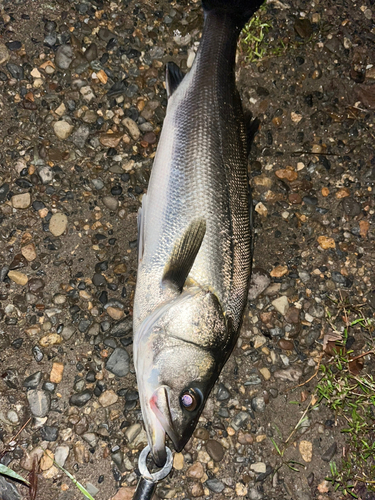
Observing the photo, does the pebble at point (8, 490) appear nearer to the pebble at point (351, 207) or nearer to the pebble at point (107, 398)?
the pebble at point (107, 398)

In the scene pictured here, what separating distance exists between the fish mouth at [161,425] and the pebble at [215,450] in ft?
1.94

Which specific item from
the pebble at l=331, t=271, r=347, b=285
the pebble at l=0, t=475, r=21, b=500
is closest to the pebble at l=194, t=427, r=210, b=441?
the pebble at l=0, t=475, r=21, b=500

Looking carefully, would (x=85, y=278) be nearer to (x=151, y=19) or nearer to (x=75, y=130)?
(x=75, y=130)

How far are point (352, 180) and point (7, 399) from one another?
3392 mm

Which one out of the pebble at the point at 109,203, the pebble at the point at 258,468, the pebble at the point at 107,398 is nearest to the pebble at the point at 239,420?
the pebble at the point at 258,468

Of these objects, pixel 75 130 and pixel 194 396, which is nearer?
pixel 194 396

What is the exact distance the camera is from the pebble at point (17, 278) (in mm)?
3164

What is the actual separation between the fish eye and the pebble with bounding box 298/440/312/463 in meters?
1.15

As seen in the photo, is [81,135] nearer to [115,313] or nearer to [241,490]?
[115,313]

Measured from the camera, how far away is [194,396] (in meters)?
2.66

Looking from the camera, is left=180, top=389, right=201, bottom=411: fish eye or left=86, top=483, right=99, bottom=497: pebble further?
left=86, top=483, right=99, bottom=497: pebble

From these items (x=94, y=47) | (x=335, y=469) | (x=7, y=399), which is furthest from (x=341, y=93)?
(x=7, y=399)

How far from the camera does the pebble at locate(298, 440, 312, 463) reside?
10.6 feet

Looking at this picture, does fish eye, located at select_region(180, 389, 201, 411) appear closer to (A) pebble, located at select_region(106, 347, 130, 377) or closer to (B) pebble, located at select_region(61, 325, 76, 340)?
(A) pebble, located at select_region(106, 347, 130, 377)
